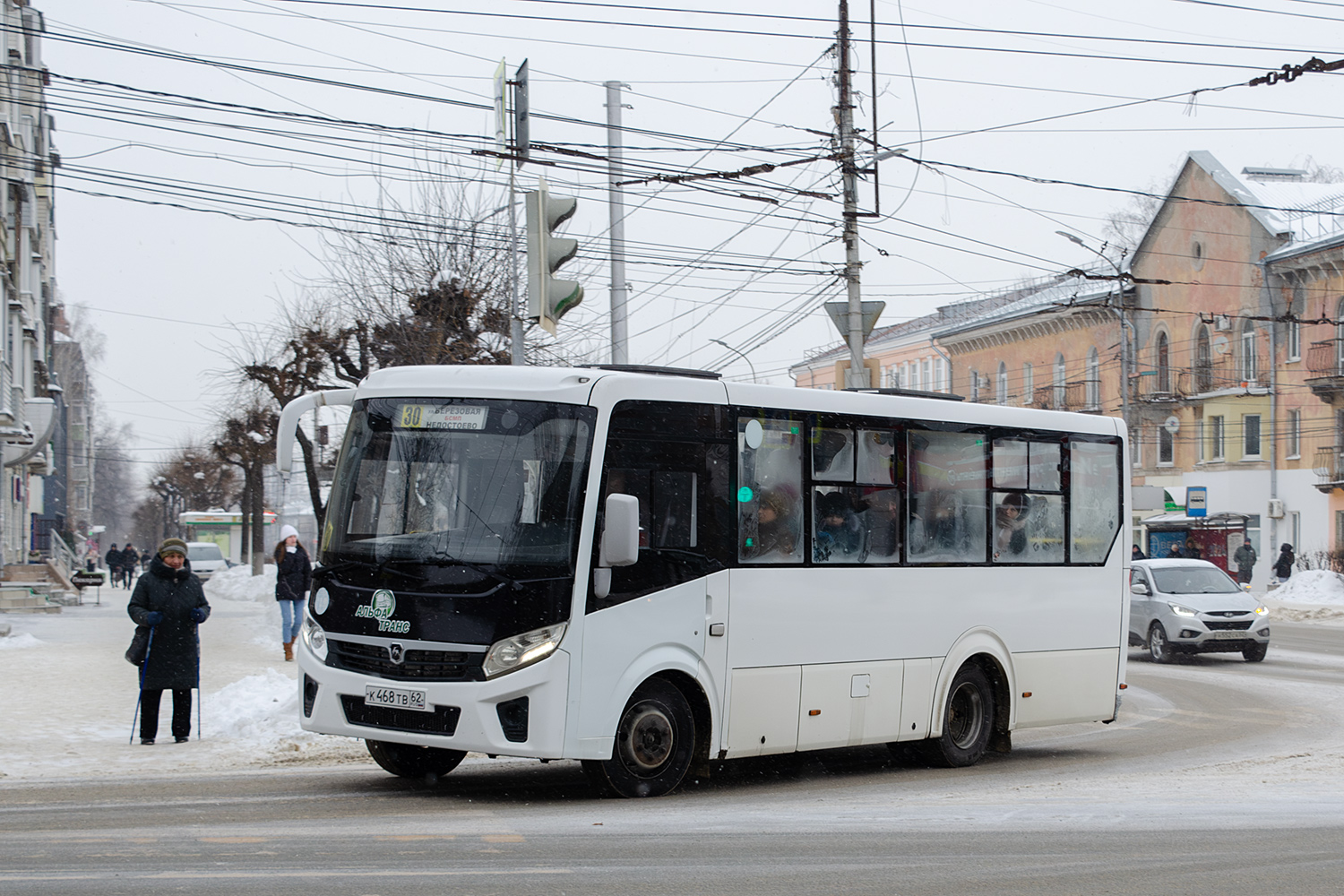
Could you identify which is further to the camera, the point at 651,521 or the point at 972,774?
the point at 972,774

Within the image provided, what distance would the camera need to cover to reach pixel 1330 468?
51312 millimetres

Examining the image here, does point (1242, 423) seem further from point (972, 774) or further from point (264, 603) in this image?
point (972, 774)

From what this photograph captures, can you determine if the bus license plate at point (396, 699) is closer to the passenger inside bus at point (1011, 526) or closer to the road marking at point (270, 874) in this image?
the road marking at point (270, 874)

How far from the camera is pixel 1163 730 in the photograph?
606 inches

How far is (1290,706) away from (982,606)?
7251mm

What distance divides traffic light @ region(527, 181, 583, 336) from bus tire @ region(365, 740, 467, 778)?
3.78 metres

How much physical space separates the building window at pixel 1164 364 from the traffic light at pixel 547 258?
165ft

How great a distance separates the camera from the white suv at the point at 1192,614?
2400 cm

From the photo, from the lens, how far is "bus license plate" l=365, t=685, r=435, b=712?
9336 millimetres

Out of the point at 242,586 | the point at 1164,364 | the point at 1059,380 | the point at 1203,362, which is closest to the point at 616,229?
the point at 242,586

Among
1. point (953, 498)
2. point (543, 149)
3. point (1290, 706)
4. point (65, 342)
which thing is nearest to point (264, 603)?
point (543, 149)

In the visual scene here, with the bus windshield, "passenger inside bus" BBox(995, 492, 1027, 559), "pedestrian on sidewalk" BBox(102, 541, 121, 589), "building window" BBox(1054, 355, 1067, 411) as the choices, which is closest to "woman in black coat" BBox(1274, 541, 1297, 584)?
"building window" BBox(1054, 355, 1067, 411)

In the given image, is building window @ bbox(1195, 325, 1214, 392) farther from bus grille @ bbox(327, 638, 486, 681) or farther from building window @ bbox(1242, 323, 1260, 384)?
bus grille @ bbox(327, 638, 486, 681)

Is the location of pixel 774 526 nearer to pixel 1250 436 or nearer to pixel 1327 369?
pixel 1327 369
